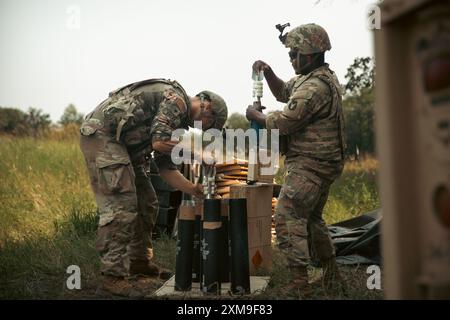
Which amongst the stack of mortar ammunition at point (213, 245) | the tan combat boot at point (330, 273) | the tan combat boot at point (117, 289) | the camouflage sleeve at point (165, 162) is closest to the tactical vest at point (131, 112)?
the camouflage sleeve at point (165, 162)

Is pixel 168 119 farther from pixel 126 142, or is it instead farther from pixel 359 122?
pixel 359 122

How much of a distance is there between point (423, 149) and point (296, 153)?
2.91 meters

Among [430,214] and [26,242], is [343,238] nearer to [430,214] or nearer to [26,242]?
[26,242]

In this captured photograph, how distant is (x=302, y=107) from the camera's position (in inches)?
196

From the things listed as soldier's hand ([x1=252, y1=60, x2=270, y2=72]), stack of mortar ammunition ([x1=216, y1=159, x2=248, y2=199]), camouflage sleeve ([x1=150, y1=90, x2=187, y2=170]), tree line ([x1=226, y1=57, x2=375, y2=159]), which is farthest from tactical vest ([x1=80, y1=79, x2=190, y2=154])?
tree line ([x1=226, y1=57, x2=375, y2=159])

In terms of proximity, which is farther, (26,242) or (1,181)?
(1,181)

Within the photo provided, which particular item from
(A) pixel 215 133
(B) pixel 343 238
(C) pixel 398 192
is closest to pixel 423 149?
(C) pixel 398 192

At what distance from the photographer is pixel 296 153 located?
5117mm

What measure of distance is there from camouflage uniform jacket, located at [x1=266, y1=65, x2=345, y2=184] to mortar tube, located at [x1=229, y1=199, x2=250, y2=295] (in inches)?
22.4

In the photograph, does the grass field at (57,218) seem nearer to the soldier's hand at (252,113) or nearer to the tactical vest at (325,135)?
the tactical vest at (325,135)

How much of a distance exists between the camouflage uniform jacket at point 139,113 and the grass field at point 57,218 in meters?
1.33

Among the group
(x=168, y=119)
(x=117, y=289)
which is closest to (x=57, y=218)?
(x=117, y=289)

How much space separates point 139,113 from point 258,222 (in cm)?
169
